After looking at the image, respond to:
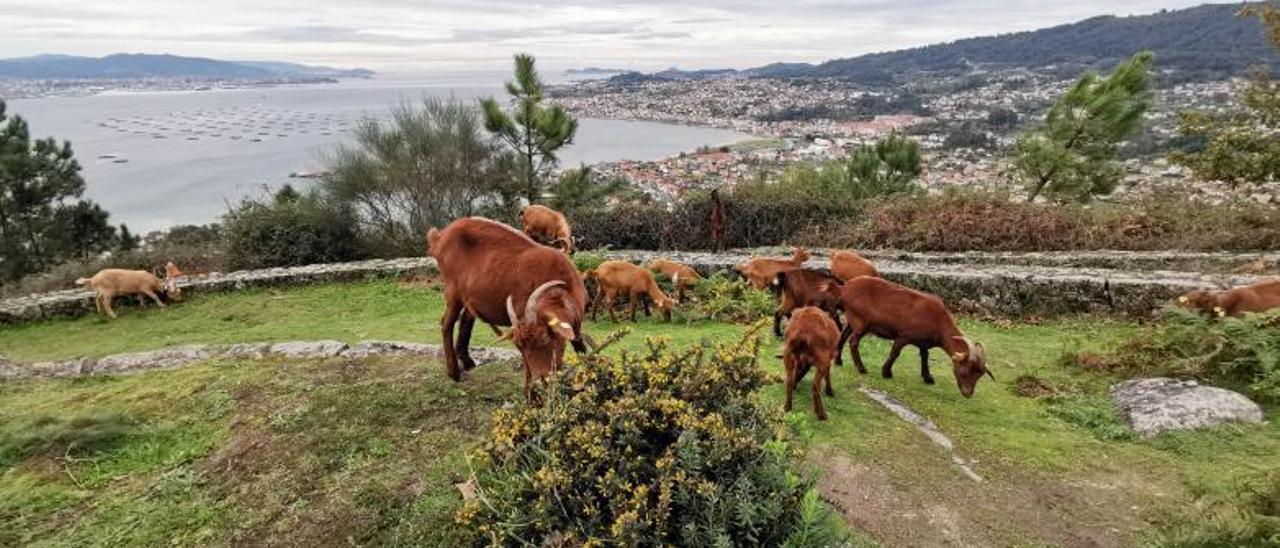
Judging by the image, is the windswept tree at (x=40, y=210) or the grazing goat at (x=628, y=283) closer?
the grazing goat at (x=628, y=283)

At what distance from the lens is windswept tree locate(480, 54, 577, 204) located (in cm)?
2348

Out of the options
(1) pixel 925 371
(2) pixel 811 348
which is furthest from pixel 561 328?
(1) pixel 925 371

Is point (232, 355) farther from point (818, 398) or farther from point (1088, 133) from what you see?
point (1088, 133)

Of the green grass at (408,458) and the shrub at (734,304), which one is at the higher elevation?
the green grass at (408,458)

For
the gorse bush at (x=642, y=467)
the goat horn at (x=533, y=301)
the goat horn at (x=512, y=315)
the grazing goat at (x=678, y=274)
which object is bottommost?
the grazing goat at (x=678, y=274)

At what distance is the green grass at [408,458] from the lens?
4445mm

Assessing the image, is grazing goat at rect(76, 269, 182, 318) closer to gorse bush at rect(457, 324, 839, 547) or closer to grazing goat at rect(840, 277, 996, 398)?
gorse bush at rect(457, 324, 839, 547)

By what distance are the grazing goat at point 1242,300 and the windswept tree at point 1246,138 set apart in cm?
720

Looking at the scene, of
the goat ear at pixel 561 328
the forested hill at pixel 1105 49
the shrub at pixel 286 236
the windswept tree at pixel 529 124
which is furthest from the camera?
the forested hill at pixel 1105 49

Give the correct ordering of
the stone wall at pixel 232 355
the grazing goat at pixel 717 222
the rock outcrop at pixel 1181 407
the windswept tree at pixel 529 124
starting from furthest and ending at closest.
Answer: the windswept tree at pixel 529 124
the grazing goat at pixel 717 222
the stone wall at pixel 232 355
the rock outcrop at pixel 1181 407

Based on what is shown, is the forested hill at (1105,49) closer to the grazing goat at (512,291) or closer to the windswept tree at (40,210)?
the grazing goat at (512,291)

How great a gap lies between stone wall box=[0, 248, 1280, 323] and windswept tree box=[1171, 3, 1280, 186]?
1.89 meters

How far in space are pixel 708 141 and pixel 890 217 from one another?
52535mm

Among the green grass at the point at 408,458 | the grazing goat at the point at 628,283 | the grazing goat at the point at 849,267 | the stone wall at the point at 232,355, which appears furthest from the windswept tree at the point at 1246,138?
the stone wall at the point at 232,355
